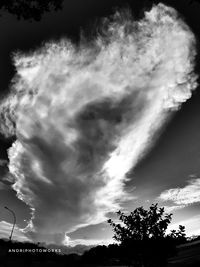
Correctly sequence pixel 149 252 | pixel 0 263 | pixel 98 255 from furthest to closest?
pixel 98 255 → pixel 0 263 → pixel 149 252

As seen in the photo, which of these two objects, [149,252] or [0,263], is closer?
[149,252]

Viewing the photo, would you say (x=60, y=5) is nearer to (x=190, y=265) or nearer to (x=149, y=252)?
(x=149, y=252)

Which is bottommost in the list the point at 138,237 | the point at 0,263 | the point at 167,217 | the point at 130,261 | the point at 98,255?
the point at 130,261

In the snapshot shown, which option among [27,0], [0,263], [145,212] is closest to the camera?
[27,0]

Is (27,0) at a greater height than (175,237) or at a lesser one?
greater

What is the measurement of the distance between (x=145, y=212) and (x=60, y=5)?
15.6m

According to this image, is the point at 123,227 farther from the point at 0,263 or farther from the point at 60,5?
the point at 0,263

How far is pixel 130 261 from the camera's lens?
55.3 ft

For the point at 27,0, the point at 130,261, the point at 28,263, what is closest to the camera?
the point at 27,0

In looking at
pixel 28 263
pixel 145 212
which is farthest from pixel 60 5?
pixel 28 263

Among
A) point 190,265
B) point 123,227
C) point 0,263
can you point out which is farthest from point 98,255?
point 123,227

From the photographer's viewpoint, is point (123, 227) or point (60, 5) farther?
point (123, 227)

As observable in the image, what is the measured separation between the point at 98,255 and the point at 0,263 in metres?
79.2

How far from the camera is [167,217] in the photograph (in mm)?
17625
